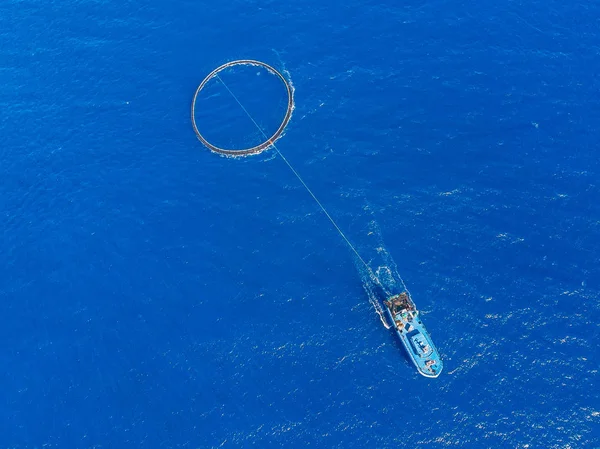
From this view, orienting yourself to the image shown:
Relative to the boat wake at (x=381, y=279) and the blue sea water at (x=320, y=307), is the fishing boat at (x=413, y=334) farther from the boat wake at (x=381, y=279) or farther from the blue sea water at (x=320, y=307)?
the blue sea water at (x=320, y=307)

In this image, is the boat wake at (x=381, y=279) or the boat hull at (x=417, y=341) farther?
the boat wake at (x=381, y=279)

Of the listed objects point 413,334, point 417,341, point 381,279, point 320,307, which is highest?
point 381,279

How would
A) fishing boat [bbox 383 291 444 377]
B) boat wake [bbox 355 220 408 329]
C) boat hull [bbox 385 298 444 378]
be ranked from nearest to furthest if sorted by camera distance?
boat hull [bbox 385 298 444 378], fishing boat [bbox 383 291 444 377], boat wake [bbox 355 220 408 329]

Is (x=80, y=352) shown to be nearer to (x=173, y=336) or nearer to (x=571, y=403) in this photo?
(x=173, y=336)

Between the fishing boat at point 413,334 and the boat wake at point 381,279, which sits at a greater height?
the boat wake at point 381,279

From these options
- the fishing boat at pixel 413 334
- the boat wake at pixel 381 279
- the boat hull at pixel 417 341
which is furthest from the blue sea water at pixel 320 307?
the fishing boat at pixel 413 334

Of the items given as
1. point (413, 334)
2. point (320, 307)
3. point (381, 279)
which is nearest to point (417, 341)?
point (413, 334)

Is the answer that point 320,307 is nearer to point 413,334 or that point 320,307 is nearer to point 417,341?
point 413,334

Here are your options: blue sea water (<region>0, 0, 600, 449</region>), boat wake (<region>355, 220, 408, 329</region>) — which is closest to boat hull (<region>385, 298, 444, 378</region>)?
blue sea water (<region>0, 0, 600, 449</region>)

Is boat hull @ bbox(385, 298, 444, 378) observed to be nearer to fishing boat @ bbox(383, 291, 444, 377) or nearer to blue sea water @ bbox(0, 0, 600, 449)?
fishing boat @ bbox(383, 291, 444, 377)

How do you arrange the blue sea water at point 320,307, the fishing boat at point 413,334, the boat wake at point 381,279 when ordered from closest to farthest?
the blue sea water at point 320,307 < the fishing boat at point 413,334 < the boat wake at point 381,279
